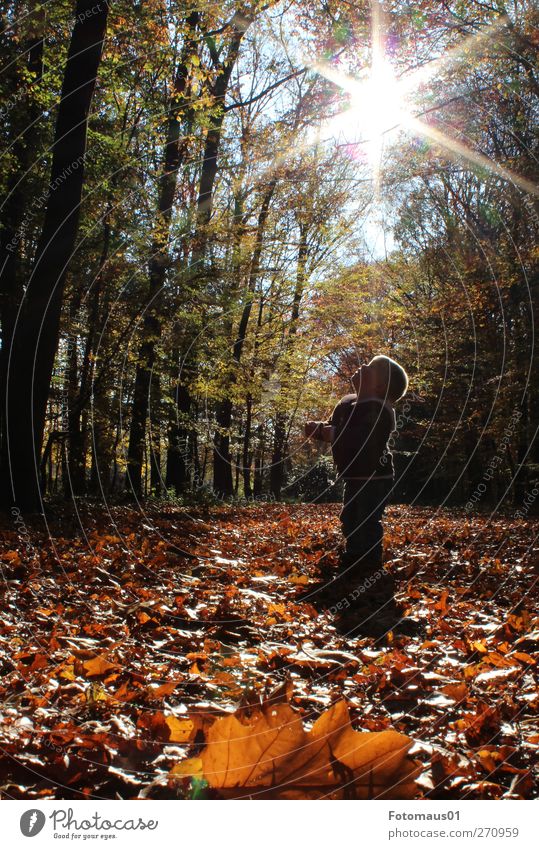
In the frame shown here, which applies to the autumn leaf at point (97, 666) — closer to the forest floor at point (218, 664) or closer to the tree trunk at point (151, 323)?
the forest floor at point (218, 664)

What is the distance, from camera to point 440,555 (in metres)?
7.02

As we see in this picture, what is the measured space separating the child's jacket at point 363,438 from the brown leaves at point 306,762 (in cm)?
457

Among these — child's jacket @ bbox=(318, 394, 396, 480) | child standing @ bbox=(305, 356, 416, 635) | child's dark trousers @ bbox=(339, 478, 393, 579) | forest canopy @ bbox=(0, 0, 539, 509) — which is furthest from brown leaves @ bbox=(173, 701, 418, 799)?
forest canopy @ bbox=(0, 0, 539, 509)

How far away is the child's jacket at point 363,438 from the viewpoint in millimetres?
6422

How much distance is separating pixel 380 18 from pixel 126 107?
261 inches

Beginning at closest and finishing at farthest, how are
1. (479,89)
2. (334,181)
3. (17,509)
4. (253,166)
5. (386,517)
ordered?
1. (17,509)
2. (479,89)
3. (386,517)
4. (253,166)
5. (334,181)

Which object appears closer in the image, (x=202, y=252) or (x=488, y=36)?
(x=488, y=36)

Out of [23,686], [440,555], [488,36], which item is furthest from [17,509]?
[488,36]

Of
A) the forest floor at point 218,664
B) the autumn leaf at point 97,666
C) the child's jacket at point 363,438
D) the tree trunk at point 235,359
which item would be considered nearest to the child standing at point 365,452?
the child's jacket at point 363,438

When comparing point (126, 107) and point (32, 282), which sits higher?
point (126, 107)

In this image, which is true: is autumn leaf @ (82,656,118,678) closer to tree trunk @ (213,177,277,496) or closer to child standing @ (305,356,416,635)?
child standing @ (305,356,416,635)

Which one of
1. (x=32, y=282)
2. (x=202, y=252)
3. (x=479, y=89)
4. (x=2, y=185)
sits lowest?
(x=32, y=282)

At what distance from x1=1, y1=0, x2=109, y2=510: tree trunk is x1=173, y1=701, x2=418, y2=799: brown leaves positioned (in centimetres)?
730

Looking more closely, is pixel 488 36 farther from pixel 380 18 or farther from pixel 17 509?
pixel 17 509
